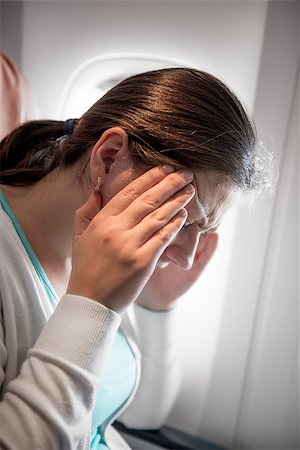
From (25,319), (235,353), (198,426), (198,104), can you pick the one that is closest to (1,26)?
(198,104)

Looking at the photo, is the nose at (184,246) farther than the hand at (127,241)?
Yes

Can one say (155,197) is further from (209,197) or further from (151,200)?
(209,197)

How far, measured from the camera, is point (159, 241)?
0.53m

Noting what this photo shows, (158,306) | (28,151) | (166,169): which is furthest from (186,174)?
(158,306)

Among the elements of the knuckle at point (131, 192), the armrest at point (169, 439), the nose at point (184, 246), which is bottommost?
the armrest at point (169, 439)

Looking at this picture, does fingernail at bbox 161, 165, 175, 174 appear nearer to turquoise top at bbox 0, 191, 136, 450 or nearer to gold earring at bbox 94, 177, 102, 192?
gold earring at bbox 94, 177, 102, 192

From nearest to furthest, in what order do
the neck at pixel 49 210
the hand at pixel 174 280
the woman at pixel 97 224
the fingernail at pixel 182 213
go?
the woman at pixel 97 224 < the fingernail at pixel 182 213 < the neck at pixel 49 210 < the hand at pixel 174 280

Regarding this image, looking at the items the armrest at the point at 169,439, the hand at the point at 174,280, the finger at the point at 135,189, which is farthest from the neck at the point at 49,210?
the armrest at the point at 169,439

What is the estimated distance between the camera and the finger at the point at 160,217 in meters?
0.52

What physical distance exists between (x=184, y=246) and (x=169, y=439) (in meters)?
0.67

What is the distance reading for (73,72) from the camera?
108cm

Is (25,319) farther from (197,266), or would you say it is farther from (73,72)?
(73,72)

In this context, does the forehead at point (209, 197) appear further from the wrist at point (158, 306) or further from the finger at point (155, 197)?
the wrist at point (158, 306)

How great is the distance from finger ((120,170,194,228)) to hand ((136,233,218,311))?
40 cm
